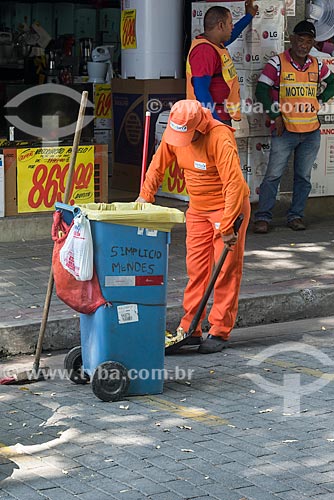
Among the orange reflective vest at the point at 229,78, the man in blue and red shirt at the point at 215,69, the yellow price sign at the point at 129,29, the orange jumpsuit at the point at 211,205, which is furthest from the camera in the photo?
the yellow price sign at the point at 129,29

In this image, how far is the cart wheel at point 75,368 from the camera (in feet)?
22.0

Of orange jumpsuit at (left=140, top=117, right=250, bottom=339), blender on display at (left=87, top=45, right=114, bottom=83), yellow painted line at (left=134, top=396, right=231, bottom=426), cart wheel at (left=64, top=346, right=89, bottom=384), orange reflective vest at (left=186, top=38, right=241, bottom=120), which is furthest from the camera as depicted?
blender on display at (left=87, top=45, right=114, bottom=83)

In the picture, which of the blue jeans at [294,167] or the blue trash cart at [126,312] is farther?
the blue jeans at [294,167]

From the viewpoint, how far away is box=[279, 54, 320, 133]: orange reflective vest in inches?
426

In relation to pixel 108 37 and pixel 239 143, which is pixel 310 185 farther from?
pixel 108 37

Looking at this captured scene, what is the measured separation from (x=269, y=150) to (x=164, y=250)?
16.8ft

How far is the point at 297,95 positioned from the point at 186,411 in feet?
17.6

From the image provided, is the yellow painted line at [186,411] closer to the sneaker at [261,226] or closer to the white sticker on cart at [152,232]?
the white sticker on cart at [152,232]

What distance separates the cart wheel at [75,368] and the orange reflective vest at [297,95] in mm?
4844

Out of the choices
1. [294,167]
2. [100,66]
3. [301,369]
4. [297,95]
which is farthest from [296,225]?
[301,369]

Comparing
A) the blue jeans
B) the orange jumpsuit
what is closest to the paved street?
the orange jumpsuit

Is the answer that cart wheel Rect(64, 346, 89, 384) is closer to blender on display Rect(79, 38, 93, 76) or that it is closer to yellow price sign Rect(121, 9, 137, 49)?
yellow price sign Rect(121, 9, 137, 49)

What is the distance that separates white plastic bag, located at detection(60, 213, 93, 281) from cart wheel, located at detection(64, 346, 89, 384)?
69cm

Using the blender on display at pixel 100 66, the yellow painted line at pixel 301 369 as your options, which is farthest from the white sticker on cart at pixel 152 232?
the blender on display at pixel 100 66
